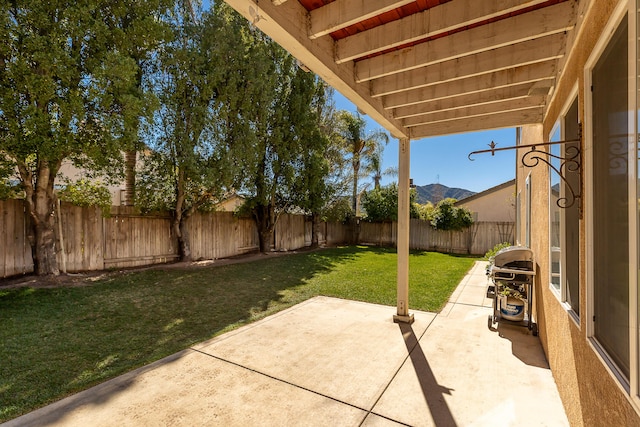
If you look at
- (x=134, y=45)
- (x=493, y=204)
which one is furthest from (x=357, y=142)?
(x=134, y=45)

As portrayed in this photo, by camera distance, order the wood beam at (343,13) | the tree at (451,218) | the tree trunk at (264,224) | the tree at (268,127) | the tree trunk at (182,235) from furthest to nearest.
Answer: the tree at (451,218)
the tree trunk at (264,224)
the tree at (268,127)
the tree trunk at (182,235)
the wood beam at (343,13)

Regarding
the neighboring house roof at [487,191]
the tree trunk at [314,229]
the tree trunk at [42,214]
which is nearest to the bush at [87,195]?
the tree trunk at [42,214]

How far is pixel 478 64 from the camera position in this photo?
278 cm

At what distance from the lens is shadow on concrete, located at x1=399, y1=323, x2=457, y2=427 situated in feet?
7.76

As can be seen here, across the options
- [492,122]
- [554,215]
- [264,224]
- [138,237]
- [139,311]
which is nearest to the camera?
[554,215]

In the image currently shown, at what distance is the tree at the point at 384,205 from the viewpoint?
1608cm

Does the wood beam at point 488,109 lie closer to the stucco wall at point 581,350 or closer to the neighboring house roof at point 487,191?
the stucco wall at point 581,350

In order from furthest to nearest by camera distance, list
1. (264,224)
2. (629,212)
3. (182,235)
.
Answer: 1. (264,224)
2. (182,235)
3. (629,212)

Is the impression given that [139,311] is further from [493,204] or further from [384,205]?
[493,204]

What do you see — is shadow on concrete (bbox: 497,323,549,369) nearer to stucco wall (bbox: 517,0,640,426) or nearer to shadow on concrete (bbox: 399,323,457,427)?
stucco wall (bbox: 517,0,640,426)

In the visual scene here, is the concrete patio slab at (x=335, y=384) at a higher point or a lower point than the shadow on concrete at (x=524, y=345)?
higher

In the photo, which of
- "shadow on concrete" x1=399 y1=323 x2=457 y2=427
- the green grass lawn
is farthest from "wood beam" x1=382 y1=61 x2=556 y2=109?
the green grass lawn

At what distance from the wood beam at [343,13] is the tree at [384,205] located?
1434 cm

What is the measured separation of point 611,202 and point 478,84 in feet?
6.79
